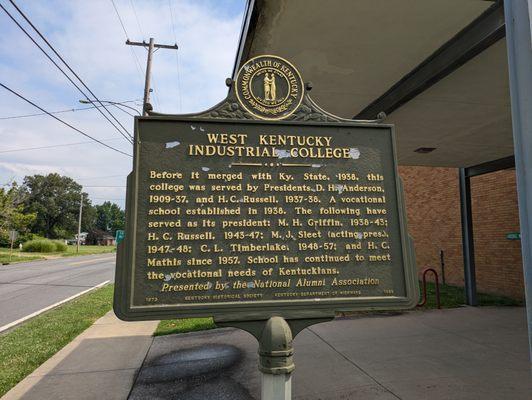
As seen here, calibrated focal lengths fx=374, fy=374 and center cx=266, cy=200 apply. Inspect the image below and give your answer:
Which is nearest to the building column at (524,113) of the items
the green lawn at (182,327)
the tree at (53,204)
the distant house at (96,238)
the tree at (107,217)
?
the green lawn at (182,327)

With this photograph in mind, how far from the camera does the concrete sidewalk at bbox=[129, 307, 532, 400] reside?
4.07m

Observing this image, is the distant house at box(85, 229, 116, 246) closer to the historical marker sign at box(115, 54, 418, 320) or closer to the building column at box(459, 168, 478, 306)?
the building column at box(459, 168, 478, 306)

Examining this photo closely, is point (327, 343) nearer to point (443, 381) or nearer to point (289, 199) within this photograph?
point (443, 381)

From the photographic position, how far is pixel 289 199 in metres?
2.55

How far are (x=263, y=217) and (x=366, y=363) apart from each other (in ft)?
11.3

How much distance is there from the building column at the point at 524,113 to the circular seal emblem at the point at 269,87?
1559 mm

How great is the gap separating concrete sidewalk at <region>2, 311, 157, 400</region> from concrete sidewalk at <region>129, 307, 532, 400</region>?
0.81 ft

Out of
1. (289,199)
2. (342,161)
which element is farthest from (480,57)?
(289,199)

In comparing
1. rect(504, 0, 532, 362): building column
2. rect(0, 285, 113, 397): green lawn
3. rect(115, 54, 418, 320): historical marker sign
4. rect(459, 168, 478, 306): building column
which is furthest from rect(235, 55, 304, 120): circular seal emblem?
rect(459, 168, 478, 306): building column

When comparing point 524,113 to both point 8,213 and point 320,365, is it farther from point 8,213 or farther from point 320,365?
point 8,213

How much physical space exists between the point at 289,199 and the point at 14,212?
1529 inches

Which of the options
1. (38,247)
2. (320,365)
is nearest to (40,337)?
(320,365)

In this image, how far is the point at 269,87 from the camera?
260cm

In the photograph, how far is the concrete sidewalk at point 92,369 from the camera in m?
4.17
